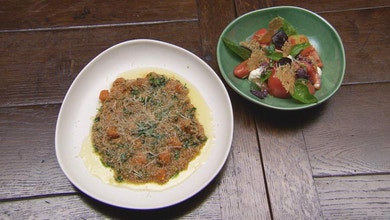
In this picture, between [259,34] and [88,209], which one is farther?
[259,34]

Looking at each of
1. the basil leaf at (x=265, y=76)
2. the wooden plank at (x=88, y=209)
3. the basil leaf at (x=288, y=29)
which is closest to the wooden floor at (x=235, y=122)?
the wooden plank at (x=88, y=209)

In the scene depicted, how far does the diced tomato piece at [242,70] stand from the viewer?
1.31 metres

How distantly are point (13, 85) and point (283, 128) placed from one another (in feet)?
3.28

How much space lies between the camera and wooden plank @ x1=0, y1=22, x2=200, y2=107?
1336 millimetres

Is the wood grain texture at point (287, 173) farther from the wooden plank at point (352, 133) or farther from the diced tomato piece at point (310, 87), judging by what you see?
the diced tomato piece at point (310, 87)

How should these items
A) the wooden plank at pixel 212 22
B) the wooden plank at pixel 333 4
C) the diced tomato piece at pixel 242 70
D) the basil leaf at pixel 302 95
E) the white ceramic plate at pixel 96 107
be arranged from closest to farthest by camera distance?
the white ceramic plate at pixel 96 107, the basil leaf at pixel 302 95, the diced tomato piece at pixel 242 70, the wooden plank at pixel 212 22, the wooden plank at pixel 333 4

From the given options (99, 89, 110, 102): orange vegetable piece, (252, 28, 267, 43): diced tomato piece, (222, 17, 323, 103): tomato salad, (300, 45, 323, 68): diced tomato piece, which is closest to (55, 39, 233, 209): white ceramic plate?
(99, 89, 110, 102): orange vegetable piece

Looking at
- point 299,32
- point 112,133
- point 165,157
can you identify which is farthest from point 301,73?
point 112,133

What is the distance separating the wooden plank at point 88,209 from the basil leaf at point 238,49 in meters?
0.52

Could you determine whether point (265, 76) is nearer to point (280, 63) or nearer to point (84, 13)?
point (280, 63)

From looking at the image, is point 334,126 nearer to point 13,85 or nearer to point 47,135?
point 47,135

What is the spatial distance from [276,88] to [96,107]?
64cm

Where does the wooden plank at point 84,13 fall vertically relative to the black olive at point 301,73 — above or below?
above

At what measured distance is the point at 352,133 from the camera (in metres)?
1.28
